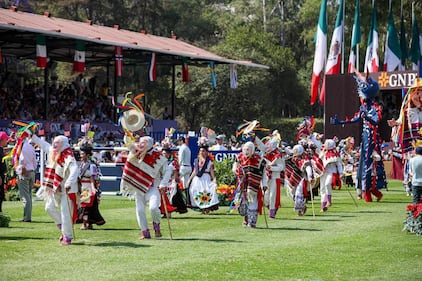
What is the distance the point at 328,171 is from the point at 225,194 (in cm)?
323

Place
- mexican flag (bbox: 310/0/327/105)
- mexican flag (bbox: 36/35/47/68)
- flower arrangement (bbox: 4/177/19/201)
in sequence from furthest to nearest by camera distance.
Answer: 1. mexican flag (bbox: 310/0/327/105)
2. mexican flag (bbox: 36/35/47/68)
3. flower arrangement (bbox: 4/177/19/201)

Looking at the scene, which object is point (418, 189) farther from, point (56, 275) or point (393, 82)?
point (393, 82)

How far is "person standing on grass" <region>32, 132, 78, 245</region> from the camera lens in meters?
15.8

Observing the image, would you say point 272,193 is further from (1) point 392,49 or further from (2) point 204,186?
(1) point 392,49

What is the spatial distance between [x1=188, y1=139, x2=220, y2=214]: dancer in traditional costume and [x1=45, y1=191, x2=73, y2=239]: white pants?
7311 mm

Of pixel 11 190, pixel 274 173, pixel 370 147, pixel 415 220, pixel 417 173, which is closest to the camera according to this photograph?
pixel 415 220

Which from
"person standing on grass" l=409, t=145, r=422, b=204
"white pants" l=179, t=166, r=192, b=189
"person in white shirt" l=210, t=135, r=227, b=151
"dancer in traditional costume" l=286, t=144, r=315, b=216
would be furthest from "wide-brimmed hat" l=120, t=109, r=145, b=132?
"person in white shirt" l=210, t=135, r=227, b=151

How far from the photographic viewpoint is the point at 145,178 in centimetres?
1670

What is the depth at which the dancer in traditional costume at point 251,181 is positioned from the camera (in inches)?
738

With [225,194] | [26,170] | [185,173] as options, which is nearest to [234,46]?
[225,194]

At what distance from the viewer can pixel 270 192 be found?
21.5 meters

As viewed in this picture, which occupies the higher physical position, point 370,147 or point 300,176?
point 370,147

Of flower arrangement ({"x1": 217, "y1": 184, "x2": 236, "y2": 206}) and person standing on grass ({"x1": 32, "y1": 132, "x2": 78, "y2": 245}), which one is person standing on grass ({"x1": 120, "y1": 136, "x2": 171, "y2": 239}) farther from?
flower arrangement ({"x1": 217, "y1": 184, "x2": 236, "y2": 206})

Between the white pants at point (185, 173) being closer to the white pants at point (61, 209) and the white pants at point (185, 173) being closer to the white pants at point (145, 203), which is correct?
the white pants at point (145, 203)
